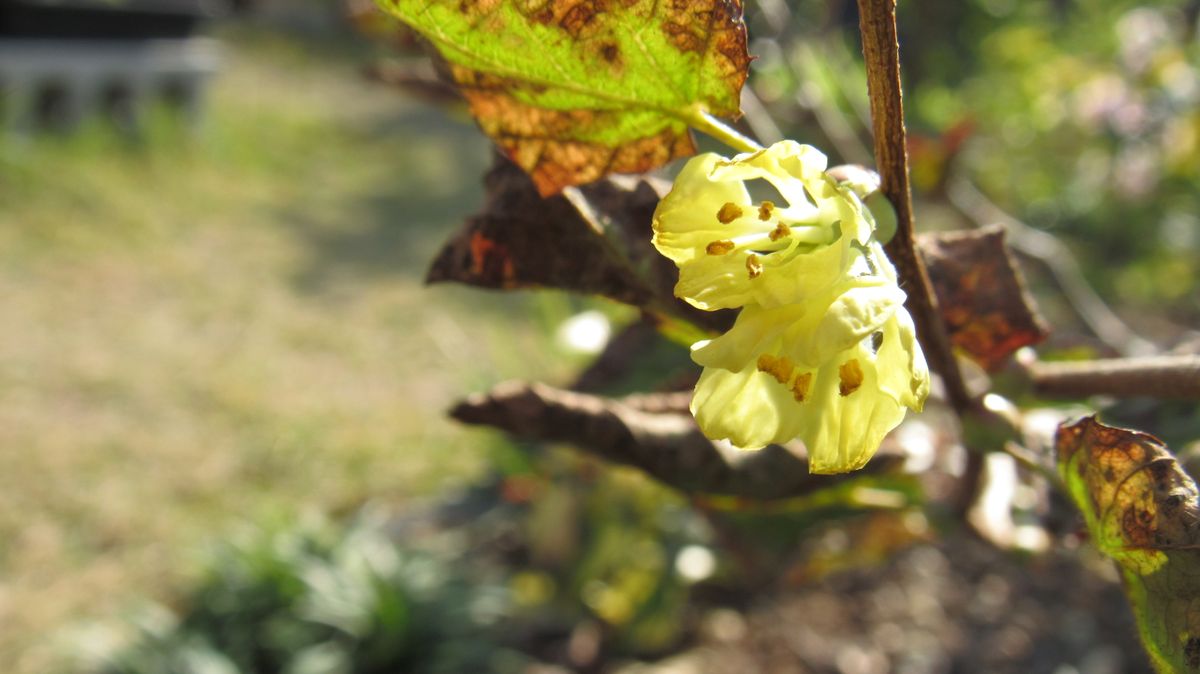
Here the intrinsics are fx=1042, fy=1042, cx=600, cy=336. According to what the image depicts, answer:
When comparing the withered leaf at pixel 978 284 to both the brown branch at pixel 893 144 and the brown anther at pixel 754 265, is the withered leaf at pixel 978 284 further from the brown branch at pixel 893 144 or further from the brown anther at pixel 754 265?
the brown anther at pixel 754 265

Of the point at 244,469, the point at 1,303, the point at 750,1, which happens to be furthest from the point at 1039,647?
the point at 1,303

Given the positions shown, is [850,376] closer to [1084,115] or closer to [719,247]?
[719,247]

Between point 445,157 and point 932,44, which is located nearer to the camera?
point 932,44

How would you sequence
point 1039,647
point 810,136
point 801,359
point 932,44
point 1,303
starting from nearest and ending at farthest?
point 801,359
point 810,136
point 1039,647
point 1,303
point 932,44

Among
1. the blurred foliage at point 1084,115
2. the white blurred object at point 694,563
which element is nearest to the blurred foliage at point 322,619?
the white blurred object at point 694,563

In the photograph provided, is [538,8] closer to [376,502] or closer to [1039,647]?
[1039,647]

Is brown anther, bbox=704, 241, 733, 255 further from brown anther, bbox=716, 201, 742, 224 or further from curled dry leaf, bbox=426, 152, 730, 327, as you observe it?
curled dry leaf, bbox=426, 152, 730, 327

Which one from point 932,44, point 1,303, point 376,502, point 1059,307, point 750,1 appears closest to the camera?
point 750,1
